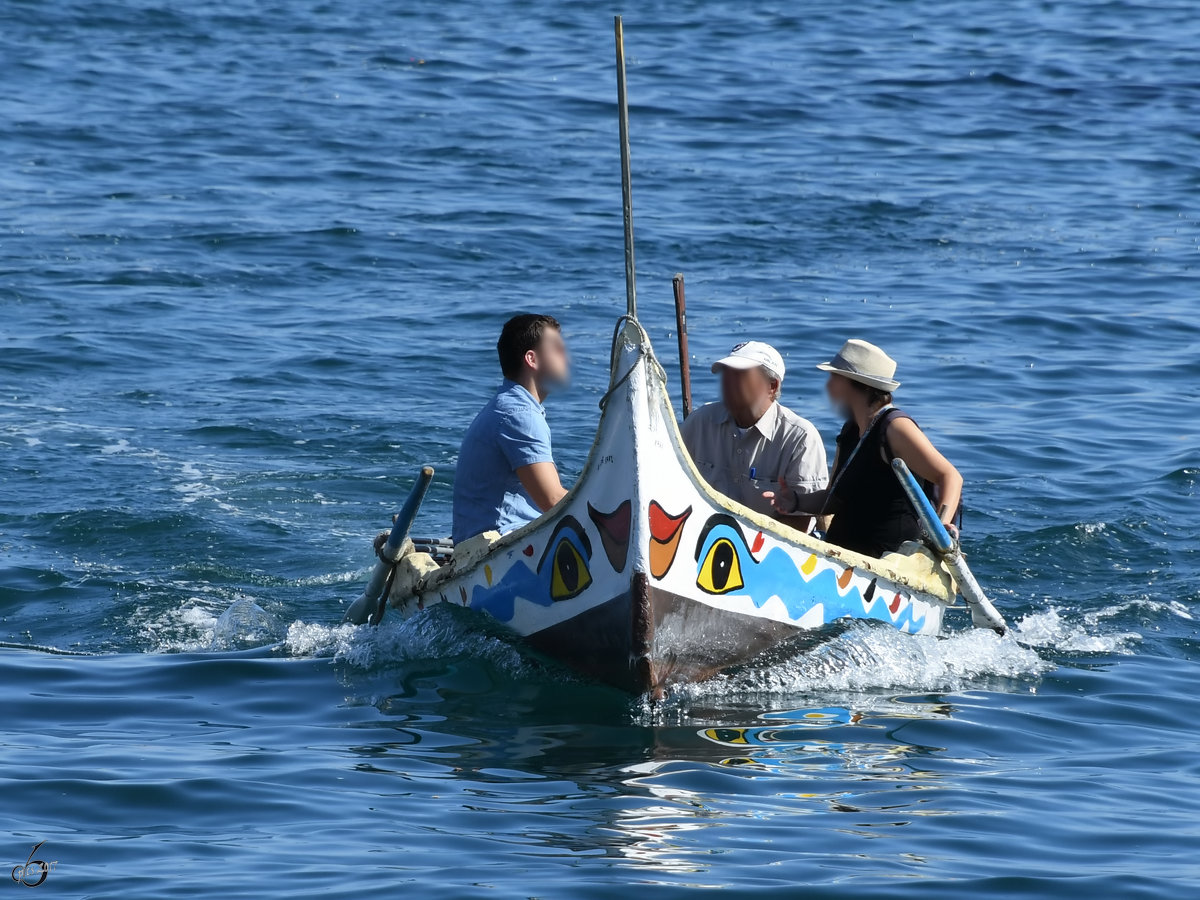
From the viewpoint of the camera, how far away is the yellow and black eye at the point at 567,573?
22.2ft

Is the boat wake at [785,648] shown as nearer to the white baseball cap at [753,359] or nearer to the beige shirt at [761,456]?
the beige shirt at [761,456]

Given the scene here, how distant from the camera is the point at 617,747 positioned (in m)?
6.48

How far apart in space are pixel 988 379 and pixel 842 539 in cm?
591

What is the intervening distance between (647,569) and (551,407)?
6.58 metres

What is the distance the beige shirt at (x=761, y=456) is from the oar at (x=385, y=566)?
1.53m

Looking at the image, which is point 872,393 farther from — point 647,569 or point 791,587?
point 647,569

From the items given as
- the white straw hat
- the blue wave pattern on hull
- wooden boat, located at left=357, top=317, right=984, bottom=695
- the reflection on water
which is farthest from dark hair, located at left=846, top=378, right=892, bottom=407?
the reflection on water

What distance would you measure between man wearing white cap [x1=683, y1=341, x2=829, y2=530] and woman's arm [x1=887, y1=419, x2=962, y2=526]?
67 centimetres

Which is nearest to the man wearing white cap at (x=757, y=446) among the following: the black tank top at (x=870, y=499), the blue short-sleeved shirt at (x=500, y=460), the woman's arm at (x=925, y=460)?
the black tank top at (x=870, y=499)

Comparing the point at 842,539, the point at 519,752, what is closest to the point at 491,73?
the point at 842,539

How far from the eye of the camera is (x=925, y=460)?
7.64 metres

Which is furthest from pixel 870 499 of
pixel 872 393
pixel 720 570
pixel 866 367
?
pixel 720 570

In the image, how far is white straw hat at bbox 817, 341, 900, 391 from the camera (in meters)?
7.74

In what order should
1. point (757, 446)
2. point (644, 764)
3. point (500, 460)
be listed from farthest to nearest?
point (757, 446)
point (500, 460)
point (644, 764)
